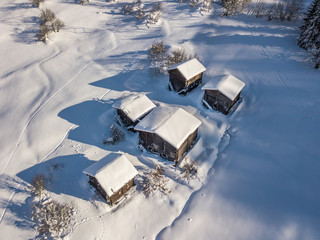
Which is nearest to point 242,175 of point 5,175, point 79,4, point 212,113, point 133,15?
point 212,113

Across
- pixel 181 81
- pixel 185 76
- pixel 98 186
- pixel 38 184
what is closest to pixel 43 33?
pixel 181 81

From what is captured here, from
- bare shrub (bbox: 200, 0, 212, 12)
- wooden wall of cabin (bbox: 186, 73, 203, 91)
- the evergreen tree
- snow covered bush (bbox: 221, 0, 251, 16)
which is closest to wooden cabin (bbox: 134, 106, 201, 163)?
wooden wall of cabin (bbox: 186, 73, 203, 91)

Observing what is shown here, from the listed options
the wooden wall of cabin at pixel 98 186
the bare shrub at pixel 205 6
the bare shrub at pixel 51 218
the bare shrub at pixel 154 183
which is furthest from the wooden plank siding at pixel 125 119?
the bare shrub at pixel 205 6

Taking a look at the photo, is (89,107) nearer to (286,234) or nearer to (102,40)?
(102,40)

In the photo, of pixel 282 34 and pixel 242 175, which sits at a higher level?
pixel 282 34

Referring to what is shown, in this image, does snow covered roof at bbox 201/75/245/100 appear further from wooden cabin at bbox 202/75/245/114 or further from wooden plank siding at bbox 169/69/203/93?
wooden plank siding at bbox 169/69/203/93

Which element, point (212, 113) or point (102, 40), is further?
point (102, 40)
